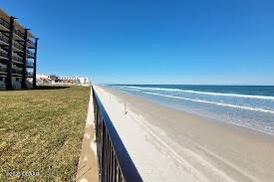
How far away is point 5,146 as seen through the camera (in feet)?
24.0

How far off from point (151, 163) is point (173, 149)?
2025 millimetres

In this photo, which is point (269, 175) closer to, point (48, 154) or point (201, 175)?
point (201, 175)

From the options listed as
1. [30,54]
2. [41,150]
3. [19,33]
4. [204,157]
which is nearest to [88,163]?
[41,150]

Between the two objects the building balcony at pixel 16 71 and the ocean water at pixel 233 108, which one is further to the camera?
the building balcony at pixel 16 71

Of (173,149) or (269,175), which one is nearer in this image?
(269,175)

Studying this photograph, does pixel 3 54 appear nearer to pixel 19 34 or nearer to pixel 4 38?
pixel 4 38

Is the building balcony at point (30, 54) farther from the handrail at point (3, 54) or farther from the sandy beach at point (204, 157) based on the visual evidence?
→ the sandy beach at point (204, 157)

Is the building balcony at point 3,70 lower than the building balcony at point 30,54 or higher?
lower

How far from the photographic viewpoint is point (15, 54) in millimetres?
59719

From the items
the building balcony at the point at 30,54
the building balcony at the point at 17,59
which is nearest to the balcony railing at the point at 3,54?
the building balcony at the point at 17,59

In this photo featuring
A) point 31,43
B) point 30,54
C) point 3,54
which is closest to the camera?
point 3,54

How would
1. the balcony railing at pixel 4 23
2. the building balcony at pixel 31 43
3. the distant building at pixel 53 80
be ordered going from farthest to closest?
the distant building at pixel 53 80, the building balcony at pixel 31 43, the balcony railing at pixel 4 23

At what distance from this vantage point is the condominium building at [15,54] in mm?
51906

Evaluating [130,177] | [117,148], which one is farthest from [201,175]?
[130,177]
